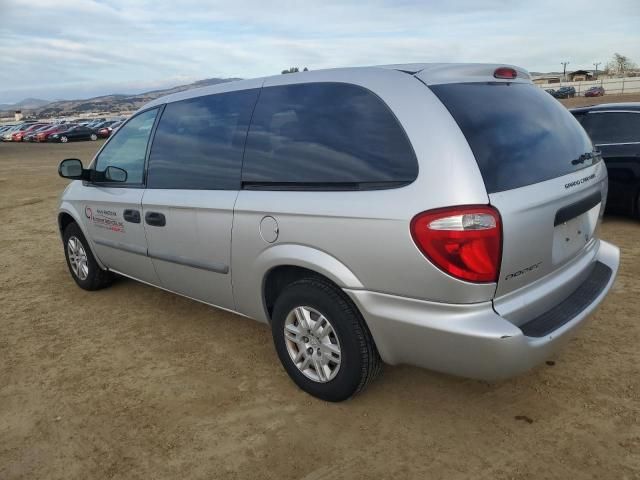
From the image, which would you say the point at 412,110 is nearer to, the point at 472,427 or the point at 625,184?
the point at 472,427

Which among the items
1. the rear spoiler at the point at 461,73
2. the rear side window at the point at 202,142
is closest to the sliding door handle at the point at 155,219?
the rear side window at the point at 202,142

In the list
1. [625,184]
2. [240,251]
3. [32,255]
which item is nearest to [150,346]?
[240,251]

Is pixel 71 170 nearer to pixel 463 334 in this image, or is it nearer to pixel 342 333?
pixel 342 333

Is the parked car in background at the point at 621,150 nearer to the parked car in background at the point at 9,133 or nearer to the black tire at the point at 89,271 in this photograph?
the black tire at the point at 89,271

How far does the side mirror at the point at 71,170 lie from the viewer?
420 centimetres

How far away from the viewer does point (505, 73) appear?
8.95 feet

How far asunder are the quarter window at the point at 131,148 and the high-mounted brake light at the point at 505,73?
2427 mm

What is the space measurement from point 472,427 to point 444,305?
801 millimetres

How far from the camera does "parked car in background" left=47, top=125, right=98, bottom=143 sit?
3757 cm

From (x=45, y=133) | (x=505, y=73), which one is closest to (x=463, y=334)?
(x=505, y=73)

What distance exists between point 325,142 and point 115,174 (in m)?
2.20

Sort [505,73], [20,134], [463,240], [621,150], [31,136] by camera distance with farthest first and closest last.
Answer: [20,134] → [31,136] → [621,150] → [505,73] → [463,240]

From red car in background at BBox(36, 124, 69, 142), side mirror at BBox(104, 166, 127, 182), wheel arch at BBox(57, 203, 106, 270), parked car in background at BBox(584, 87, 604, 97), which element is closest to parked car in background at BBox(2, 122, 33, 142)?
red car in background at BBox(36, 124, 69, 142)

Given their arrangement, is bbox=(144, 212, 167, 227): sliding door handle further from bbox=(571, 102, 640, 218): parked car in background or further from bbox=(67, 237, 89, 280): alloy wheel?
bbox=(571, 102, 640, 218): parked car in background
